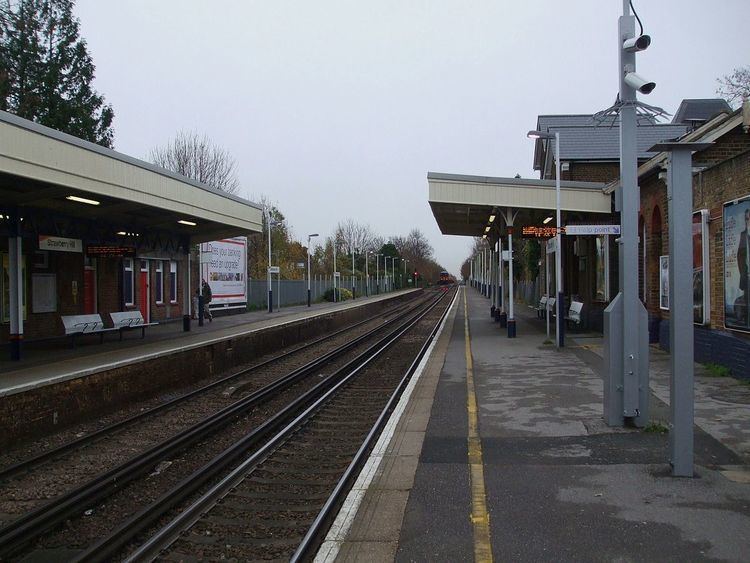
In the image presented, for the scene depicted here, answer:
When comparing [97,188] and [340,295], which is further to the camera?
[340,295]

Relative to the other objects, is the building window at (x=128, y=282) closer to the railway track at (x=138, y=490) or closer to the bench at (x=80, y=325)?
the bench at (x=80, y=325)

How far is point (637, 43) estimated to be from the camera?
7207mm

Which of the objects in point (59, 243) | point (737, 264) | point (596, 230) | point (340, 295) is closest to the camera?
point (737, 264)

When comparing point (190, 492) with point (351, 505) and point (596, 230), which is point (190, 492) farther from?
point (596, 230)

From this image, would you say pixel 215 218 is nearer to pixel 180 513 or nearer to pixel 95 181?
pixel 95 181

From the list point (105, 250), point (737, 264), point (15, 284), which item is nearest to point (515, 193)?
point (737, 264)

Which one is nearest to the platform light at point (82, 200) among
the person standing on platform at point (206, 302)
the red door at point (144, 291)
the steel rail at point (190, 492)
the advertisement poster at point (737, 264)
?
the steel rail at point (190, 492)

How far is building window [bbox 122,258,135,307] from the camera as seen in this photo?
71.2 feet

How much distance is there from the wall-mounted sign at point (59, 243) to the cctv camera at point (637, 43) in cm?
1270

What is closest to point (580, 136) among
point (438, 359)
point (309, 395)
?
point (438, 359)

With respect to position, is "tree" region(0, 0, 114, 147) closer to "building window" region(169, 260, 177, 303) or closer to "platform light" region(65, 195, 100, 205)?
"building window" region(169, 260, 177, 303)

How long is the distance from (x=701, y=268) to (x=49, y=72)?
35601mm

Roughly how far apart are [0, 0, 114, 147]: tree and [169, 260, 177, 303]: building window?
1496 centimetres

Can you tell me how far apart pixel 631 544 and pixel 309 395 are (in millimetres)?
7896
